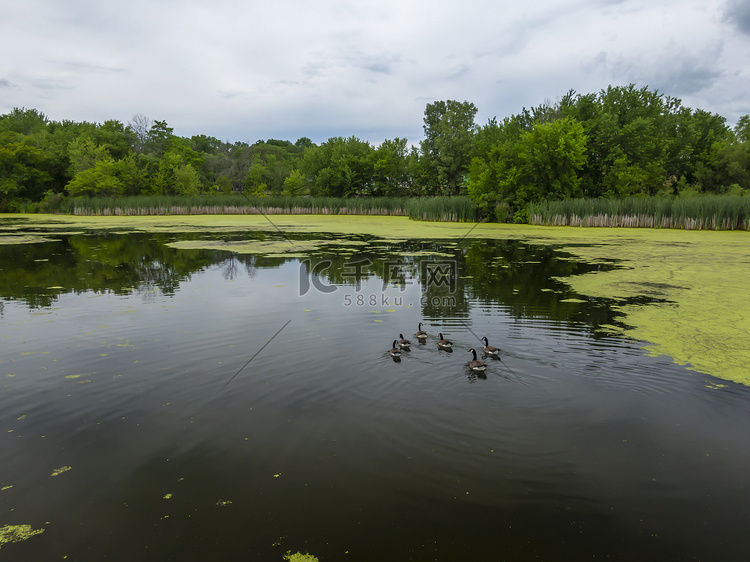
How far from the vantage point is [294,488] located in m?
3.41

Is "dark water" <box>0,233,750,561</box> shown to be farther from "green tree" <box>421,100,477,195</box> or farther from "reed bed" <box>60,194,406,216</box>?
"green tree" <box>421,100,477,195</box>

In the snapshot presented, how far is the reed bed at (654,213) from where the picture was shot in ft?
85.4

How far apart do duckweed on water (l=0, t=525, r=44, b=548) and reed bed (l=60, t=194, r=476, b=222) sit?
3718 centimetres

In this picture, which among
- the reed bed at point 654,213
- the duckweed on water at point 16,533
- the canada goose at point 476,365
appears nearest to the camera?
the duckweed on water at point 16,533

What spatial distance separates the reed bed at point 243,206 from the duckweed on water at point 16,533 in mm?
37184

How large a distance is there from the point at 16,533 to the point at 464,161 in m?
56.7

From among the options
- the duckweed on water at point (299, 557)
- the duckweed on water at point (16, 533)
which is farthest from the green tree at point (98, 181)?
the duckweed on water at point (299, 557)

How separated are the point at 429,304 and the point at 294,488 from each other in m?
6.47

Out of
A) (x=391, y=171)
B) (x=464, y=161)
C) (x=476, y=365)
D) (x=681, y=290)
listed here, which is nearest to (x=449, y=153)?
(x=464, y=161)

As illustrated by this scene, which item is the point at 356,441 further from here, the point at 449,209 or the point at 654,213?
the point at 449,209

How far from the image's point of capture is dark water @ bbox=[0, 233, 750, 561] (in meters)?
2.96

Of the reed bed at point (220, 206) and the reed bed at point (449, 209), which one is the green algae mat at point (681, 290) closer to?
the reed bed at point (449, 209)

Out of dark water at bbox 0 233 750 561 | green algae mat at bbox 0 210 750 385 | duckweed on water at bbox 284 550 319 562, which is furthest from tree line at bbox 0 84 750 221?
duckweed on water at bbox 284 550 319 562

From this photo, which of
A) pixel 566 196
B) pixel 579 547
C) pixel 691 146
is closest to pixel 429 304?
pixel 579 547
